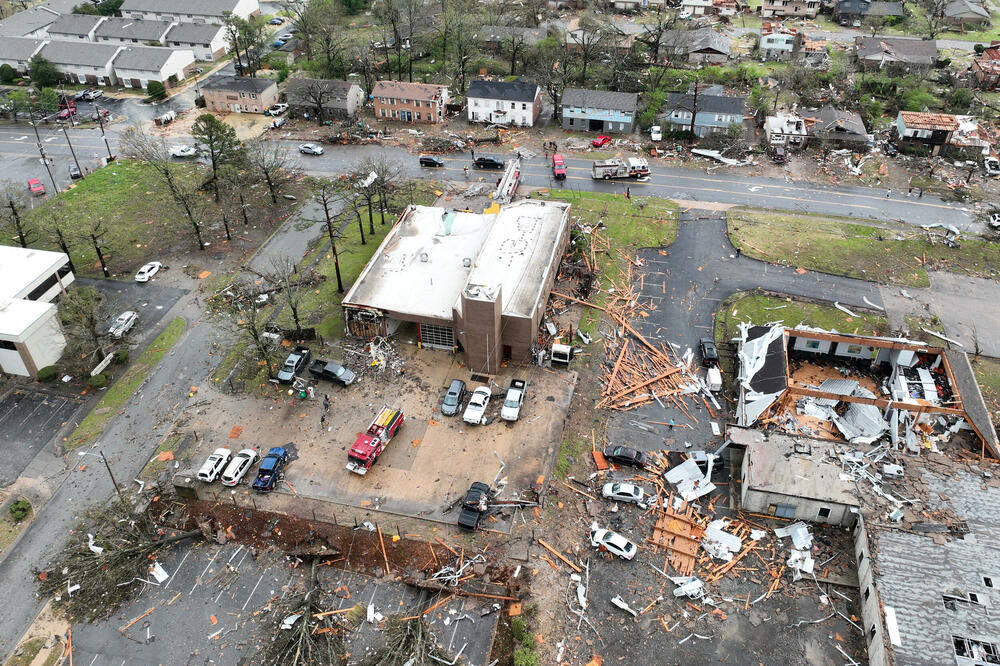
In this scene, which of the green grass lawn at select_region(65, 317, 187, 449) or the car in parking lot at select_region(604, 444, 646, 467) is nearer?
the car in parking lot at select_region(604, 444, 646, 467)

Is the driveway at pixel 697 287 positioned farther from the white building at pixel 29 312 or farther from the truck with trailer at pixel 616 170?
the white building at pixel 29 312

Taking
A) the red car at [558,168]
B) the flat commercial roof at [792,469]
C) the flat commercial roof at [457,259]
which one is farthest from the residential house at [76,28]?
the flat commercial roof at [792,469]

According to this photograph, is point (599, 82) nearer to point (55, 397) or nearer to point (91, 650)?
point (55, 397)

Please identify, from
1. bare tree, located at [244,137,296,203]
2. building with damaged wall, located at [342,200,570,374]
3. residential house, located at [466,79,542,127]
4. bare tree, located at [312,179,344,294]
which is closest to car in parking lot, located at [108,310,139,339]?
building with damaged wall, located at [342,200,570,374]

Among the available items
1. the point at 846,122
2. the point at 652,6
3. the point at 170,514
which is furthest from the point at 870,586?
the point at 652,6

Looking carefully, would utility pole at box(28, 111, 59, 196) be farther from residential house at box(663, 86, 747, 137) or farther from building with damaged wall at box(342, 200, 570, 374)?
residential house at box(663, 86, 747, 137)
